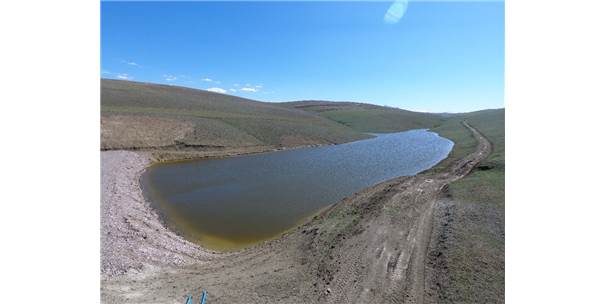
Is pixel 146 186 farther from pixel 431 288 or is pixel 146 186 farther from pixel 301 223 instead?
pixel 431 288

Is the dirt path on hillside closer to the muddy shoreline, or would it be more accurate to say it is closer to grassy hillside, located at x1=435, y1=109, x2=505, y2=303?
the muddy shoreline

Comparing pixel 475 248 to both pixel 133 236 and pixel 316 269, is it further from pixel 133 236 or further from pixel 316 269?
pixel 133 236

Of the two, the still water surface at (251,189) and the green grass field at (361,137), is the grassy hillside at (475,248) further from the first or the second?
the still water surface at (251,189)

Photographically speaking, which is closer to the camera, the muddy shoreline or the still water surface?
the muddy shoreline

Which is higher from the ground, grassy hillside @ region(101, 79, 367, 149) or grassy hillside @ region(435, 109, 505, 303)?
grassy hillside @ region(101, 79, 367, 149)

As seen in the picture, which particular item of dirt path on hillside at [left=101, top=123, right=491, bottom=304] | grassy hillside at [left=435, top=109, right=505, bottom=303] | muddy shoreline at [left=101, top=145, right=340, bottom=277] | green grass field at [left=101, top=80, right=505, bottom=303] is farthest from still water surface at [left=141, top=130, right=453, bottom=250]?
grassy hillside at [left=435, top=109, right=505, bottom=303]
